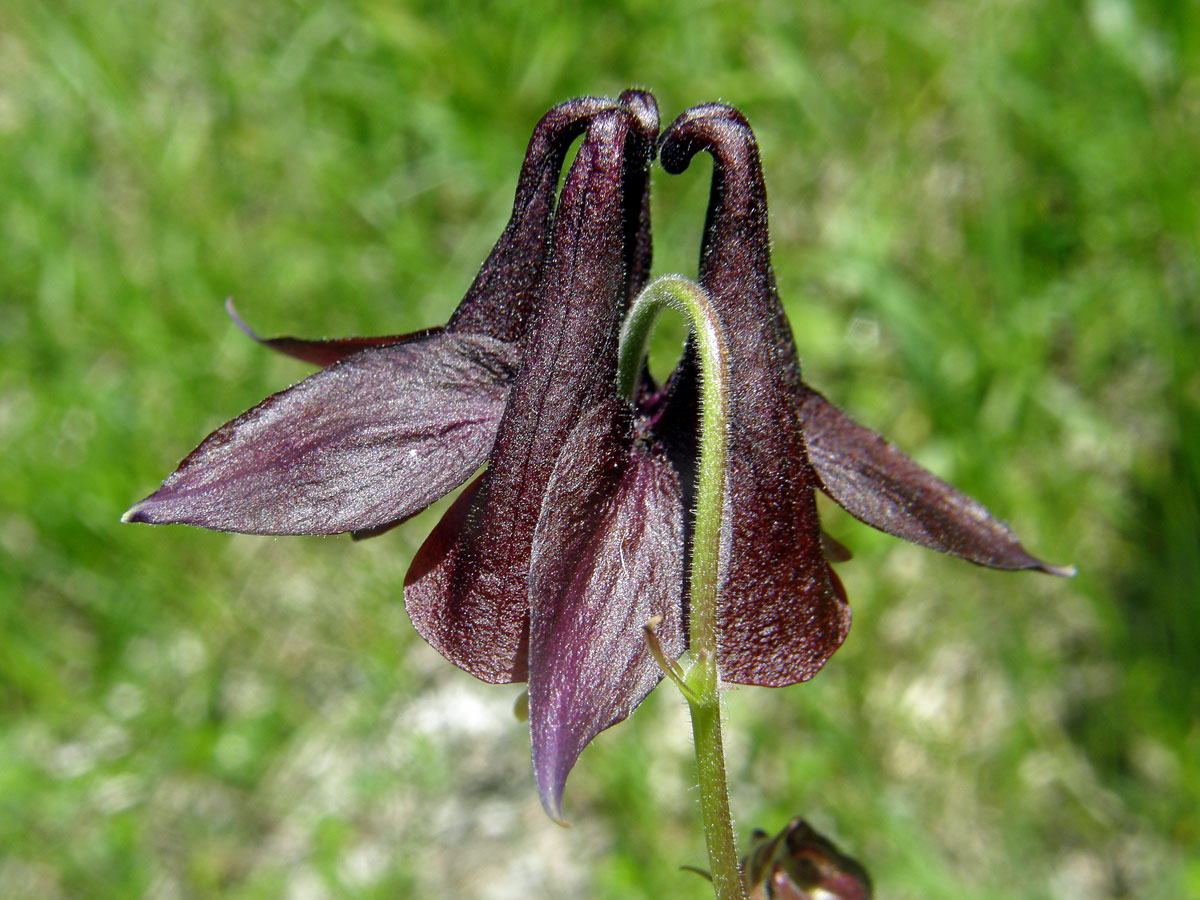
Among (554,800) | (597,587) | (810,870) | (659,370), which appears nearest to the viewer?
(554,800)

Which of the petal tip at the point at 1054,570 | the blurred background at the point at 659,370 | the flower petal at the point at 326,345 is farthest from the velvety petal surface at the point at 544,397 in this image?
the blurred background at the point at 659,370

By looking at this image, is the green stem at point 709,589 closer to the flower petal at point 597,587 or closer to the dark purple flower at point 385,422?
the flower petal at point 597,587

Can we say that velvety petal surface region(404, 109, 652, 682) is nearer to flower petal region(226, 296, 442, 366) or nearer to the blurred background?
flower petal region(226, 296, 442, 366)

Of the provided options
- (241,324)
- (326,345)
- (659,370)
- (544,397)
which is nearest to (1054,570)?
(544,397)

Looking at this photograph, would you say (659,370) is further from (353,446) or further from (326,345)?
(353,446)

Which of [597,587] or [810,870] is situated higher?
[597,587]

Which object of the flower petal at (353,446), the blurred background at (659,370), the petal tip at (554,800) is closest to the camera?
the petal tip at (554,800)
